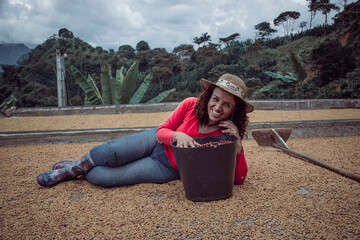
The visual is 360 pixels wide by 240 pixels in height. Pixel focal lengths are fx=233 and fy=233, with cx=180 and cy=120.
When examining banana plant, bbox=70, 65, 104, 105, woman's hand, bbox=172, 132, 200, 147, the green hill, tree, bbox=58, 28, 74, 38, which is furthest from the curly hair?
tree, bbox=58, 28, 74, 38

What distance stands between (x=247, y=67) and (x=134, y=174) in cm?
1811

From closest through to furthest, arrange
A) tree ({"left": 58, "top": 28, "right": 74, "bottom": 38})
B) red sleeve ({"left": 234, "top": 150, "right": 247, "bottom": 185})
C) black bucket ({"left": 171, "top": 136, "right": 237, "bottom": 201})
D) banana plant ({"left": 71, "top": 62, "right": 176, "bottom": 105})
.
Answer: black bucket ({"left": 171, "top": 136, "right": 237, "bottom": 201}), red sleeve ({"left": 234, "top": 150, "right": 247, "bottom": 185}), banana plant ({"left": 71, "top": 62, "right": 176, "bottom": 105}), tree ({"left": 58, "top": 28, "right": 74, "bottom": 38})

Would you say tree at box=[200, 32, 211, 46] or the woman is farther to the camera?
tree at box=[200, 32, 211, 46]

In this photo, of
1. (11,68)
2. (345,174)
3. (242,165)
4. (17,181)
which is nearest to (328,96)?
(345,174)

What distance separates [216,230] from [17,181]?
1.60 m

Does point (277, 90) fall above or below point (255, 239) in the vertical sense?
above

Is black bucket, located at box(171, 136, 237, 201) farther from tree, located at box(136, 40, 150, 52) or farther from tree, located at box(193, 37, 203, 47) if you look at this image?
tree, located at box(136, 40, 150, 52)

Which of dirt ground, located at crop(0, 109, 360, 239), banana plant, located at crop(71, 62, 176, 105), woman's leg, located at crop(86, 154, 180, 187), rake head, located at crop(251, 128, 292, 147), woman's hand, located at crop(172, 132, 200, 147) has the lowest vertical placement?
dirt ground, located at crop(0, 109, 360, 239)

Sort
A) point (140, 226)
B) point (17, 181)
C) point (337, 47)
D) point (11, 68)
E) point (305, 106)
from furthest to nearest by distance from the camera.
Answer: point (11, 68) → point (337, 47) → point (305, 106) → point (17, 181) → point (140, 226)

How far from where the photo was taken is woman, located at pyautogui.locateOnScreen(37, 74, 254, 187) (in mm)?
1420

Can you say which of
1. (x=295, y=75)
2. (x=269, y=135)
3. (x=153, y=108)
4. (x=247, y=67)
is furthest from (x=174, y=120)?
(x=247, y=67)

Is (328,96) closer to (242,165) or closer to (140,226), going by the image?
(242,165)

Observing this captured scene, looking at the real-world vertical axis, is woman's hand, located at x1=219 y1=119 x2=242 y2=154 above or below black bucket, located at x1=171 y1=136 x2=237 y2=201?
above

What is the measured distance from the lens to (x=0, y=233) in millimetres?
1149
